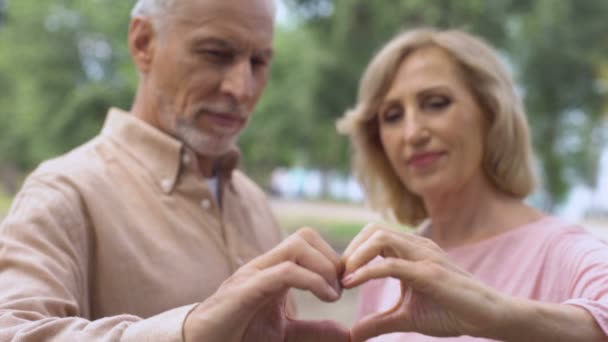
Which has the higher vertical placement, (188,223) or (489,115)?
(489,115)

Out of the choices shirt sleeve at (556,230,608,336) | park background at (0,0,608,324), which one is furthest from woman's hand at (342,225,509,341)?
park background at (0,0,608,324)

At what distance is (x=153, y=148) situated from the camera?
6.45ft

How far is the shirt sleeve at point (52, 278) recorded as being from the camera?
1.17 m

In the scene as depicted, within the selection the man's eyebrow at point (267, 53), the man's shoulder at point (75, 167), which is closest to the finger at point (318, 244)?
the man's shoulder at point (75, 167)

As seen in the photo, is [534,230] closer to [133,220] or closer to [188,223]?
[188,223]

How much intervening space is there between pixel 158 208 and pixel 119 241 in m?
0.19

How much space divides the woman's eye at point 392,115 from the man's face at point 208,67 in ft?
1.71

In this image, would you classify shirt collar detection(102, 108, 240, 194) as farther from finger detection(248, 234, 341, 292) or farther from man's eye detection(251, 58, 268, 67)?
finger detection(248, 234, 341, 292)

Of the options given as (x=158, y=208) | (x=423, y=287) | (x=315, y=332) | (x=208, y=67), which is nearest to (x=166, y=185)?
(x=158, y=208)

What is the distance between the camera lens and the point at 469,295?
115 centimetres

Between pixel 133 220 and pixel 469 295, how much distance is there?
103cm

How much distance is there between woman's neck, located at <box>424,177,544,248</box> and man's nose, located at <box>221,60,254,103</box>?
2.61 ft

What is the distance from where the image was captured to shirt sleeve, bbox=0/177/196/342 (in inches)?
46.0

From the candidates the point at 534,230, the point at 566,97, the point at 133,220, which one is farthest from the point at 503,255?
the point at 566,97
